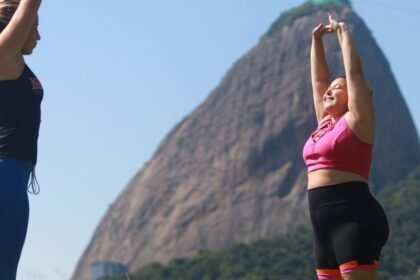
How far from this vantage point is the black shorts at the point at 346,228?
17.1 feet

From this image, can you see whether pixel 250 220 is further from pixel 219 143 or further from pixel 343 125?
pixel 343 125

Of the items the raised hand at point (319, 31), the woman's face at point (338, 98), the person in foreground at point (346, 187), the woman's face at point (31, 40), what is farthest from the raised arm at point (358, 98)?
the woman's face at point (31, 40)

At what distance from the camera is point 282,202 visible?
94.1m

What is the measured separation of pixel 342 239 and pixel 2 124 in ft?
5.06

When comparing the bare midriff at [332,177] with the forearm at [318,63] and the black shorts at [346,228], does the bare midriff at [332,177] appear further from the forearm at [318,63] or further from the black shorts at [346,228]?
the forearm at [318,63]

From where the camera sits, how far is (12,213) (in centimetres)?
441

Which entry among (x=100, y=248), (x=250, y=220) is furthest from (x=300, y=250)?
(x=100, y=248)

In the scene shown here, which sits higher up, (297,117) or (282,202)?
(297,117)

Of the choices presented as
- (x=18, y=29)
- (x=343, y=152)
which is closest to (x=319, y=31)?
(x=343, y=152)

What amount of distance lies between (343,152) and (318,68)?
708mm

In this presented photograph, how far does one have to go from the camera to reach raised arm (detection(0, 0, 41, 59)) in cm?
451

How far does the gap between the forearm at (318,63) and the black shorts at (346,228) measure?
2.43 ft

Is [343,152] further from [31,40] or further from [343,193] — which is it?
[31,40]

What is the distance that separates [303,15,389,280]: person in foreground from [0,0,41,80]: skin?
58.2 inches
